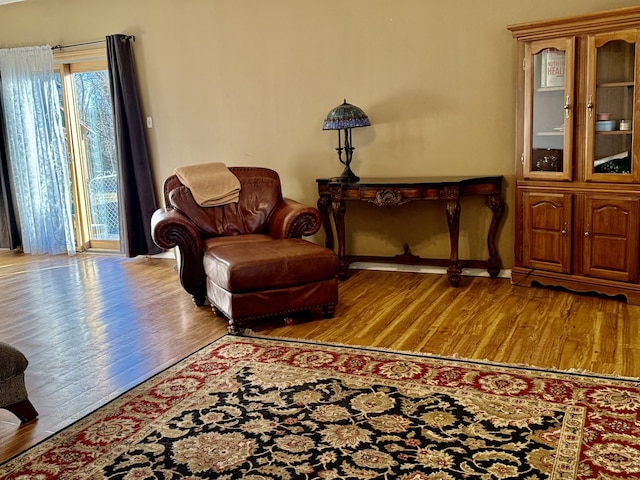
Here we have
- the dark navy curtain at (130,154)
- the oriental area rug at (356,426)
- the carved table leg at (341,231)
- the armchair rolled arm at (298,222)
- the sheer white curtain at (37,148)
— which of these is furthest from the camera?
the sheer white curtain at (37,148)

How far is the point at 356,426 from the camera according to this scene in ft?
8.53

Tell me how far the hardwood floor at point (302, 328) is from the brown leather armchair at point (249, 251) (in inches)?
7.1

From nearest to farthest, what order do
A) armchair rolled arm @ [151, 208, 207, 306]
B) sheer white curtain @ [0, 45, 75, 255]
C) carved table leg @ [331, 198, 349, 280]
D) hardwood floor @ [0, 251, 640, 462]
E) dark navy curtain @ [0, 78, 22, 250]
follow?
hardwood floor @ [0, 251, 640, 462]
armchair rolled arm @ [151, 208, 207, 306]
carved table leg @ [331, 198, 349, 280]
sheer white curtain @ [0, 45, 75, 255]
dark navy curtain @ [0, 78, 22, 250]

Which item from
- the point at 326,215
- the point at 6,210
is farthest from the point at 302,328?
the point at 6,210

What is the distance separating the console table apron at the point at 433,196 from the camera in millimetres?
4660

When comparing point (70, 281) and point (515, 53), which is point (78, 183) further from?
point (515, 53)

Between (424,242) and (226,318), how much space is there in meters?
1.88

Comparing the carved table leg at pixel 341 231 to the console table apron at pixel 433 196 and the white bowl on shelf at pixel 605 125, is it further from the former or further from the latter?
the white bowl on shelf at pixel 605 125

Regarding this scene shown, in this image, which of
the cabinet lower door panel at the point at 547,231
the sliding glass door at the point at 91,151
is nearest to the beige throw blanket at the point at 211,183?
the sliding glass door at the point at 91,151

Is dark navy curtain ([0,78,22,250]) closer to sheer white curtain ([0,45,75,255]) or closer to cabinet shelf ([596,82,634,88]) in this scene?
sheer white curtain ([0,45,75,255])

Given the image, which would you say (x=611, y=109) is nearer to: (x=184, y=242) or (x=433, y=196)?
(x=433, y=196)

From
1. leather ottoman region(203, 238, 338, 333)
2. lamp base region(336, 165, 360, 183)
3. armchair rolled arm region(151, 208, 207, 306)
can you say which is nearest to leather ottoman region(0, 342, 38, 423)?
leather ottoman region(203, 238, 338, 333)

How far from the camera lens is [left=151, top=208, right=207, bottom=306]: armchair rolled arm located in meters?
4.30

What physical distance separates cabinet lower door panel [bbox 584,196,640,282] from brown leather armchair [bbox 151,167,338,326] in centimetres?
173
